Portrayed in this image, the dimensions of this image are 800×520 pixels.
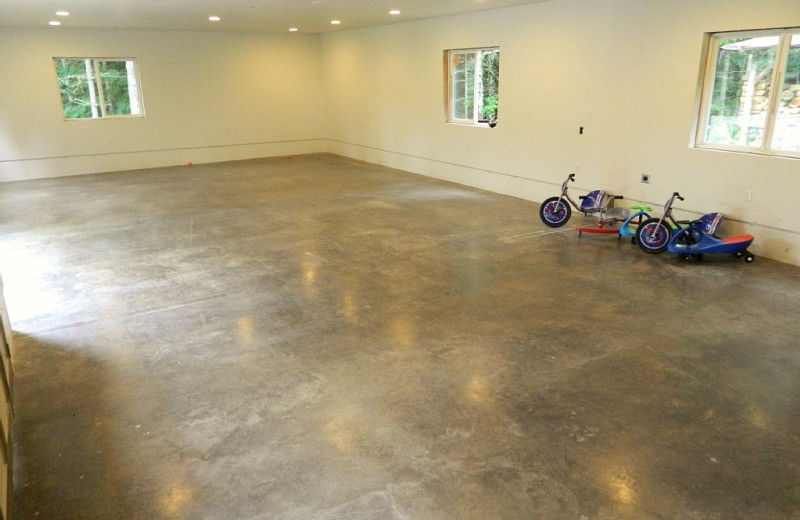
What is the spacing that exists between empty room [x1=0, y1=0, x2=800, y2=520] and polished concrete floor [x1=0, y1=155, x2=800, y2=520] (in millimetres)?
22

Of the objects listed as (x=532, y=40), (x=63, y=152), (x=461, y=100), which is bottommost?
(x=63, y=152)

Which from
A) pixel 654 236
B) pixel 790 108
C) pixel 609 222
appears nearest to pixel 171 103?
pixel 609 222

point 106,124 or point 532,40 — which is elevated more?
point 532,40

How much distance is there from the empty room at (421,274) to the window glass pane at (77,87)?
0.19ft

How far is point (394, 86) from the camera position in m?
11.5

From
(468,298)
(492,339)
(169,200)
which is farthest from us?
(169,200)

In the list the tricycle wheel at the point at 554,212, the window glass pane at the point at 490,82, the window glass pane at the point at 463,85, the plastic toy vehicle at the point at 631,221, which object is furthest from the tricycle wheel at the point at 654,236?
the window glass pane at the point at 463,85

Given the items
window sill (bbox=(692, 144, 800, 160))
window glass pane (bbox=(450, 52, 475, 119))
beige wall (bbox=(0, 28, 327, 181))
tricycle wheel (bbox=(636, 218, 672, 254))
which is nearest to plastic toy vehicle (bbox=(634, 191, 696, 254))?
tricycle wheel (bbox=(636, 218, 672, 254))

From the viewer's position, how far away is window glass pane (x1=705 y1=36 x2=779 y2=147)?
5773 millimetres

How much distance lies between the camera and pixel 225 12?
917 cm

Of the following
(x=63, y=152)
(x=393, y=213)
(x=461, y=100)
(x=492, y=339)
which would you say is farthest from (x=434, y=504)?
(x=63, y=152)

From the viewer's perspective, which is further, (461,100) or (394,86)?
(394,86)

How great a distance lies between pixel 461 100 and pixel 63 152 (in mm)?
8422

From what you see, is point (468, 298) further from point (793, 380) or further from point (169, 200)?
point (169, 200)
